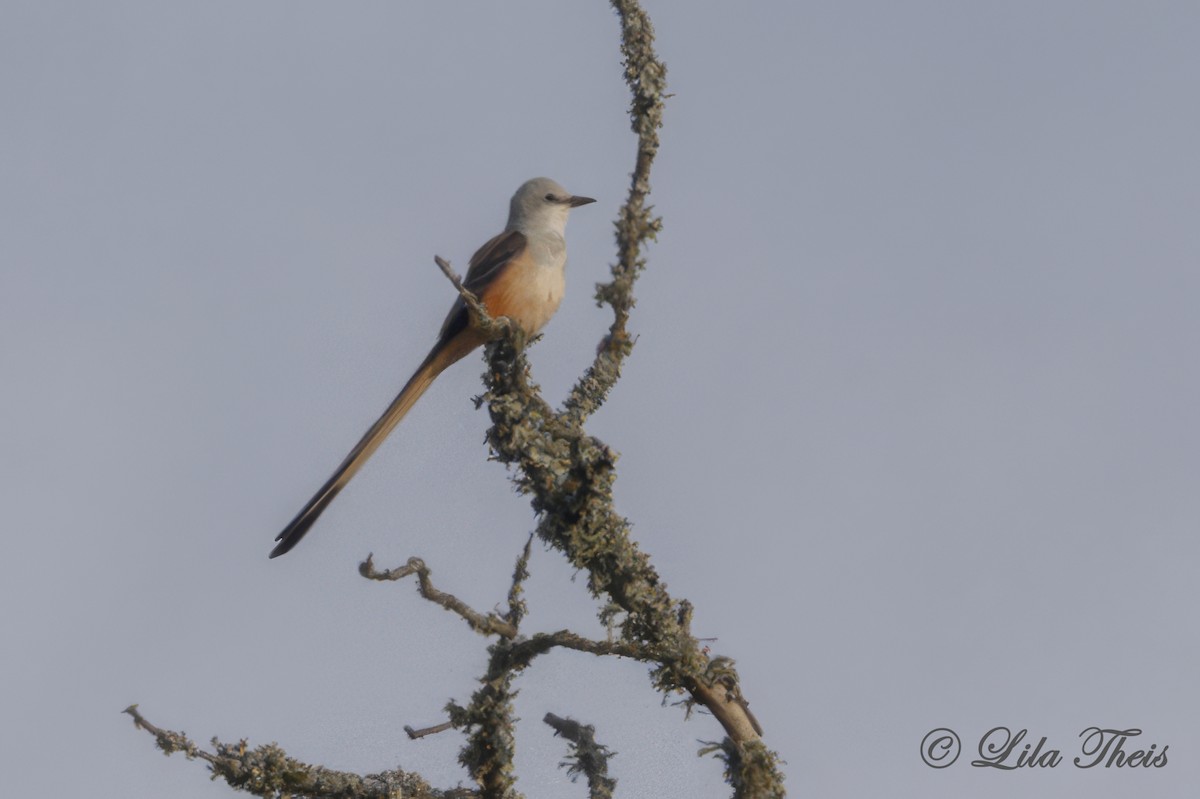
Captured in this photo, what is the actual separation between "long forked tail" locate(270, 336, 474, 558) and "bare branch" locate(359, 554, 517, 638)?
39.6 inches

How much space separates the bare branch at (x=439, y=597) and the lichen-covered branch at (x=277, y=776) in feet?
1.80

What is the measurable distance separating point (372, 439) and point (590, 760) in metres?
1.81

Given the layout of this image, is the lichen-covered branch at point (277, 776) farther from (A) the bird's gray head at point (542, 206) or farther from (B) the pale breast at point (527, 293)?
(A) the bird's gray head at point (542, 206)

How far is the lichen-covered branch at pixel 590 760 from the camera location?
4480 millimetres

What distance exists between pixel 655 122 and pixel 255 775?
2.55 metres

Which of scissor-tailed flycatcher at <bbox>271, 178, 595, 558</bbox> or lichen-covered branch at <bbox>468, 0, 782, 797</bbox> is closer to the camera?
lichen-covered branch at <bbox>468, 0, 782, 797</bbox>

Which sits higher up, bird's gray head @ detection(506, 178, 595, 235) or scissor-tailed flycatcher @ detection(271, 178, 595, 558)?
bird's gray head @ detection(506, 178, 595, 235)

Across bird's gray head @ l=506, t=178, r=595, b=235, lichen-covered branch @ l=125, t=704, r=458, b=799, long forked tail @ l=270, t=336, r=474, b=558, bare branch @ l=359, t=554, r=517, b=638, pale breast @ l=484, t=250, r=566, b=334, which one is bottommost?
lichen-covered branch @ l=125, t=704, r=458, b=799

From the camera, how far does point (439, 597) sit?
417 cm

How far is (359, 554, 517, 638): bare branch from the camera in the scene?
13.4 feet

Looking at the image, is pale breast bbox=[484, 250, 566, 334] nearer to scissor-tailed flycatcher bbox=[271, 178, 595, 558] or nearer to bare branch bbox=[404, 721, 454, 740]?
scissor-tailed flycatcher bbox=[271, 178, 595, 558]

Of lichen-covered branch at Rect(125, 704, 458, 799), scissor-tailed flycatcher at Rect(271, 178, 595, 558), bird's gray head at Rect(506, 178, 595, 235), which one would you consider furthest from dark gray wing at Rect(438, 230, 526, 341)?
lichen-covered branch at Rect(125, 704, 458, 799)

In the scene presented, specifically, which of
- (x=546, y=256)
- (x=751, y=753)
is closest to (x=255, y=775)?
(x=751, y=753)

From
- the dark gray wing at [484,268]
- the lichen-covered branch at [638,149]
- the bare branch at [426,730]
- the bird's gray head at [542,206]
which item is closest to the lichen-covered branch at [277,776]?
the bare branch at [426,730]
